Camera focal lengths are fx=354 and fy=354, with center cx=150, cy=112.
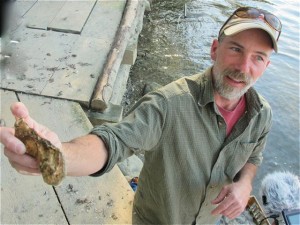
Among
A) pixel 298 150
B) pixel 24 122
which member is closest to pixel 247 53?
pixel 24 122

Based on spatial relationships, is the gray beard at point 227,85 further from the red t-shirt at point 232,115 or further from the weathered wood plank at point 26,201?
the weathered wood plank at point 26,201

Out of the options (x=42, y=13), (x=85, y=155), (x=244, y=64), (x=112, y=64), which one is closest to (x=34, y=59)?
(x=112, y=64)

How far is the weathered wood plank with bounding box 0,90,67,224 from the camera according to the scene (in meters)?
2.76

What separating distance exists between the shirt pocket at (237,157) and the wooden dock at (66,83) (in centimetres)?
102

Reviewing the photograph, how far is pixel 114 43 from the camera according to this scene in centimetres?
495

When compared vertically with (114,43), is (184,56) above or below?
below

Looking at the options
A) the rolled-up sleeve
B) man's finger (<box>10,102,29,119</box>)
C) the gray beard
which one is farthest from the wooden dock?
man's finger (<box>10,102,29,119</box>)

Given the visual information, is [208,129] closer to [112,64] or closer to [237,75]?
[237,75]

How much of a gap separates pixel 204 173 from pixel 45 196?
1393 mm

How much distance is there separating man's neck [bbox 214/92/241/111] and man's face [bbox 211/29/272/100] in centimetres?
6

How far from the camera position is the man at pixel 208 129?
7.07ft

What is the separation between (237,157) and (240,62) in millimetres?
650

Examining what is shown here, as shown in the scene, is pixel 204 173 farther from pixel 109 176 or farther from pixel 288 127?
pixel 288 127

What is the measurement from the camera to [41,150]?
1405mm
